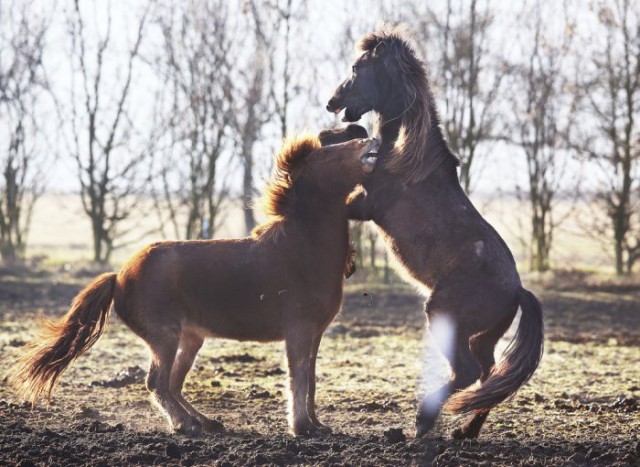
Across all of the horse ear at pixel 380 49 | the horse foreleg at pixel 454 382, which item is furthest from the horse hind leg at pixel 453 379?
the horse ear at pixel 380 49

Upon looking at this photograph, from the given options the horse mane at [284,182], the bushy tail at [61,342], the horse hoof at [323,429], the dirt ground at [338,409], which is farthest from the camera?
the horse mane at [284,182]

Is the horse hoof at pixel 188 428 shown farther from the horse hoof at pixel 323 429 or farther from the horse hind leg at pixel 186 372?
the horse hoof at pixel 323 429

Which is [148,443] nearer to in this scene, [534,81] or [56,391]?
[56,391]

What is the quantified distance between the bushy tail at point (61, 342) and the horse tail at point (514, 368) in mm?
2618

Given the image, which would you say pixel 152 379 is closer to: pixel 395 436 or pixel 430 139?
pixel 395 436

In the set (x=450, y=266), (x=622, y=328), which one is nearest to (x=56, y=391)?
(x=450, y=266)

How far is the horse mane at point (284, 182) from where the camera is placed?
5949 mm

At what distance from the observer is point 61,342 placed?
5.94 m

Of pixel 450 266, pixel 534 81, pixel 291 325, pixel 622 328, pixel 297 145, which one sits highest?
pixel 534 81

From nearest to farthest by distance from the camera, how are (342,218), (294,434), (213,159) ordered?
(294,434), (342,218), (213,159)

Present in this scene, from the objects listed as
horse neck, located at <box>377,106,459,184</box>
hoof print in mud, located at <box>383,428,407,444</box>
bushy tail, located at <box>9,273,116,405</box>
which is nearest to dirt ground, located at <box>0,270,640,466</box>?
hoof print in mud, located at <box>383,428,407,444</box>

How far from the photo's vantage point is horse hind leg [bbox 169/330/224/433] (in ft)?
18.9

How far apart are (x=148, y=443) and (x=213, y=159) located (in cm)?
1789

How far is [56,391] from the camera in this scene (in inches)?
288
